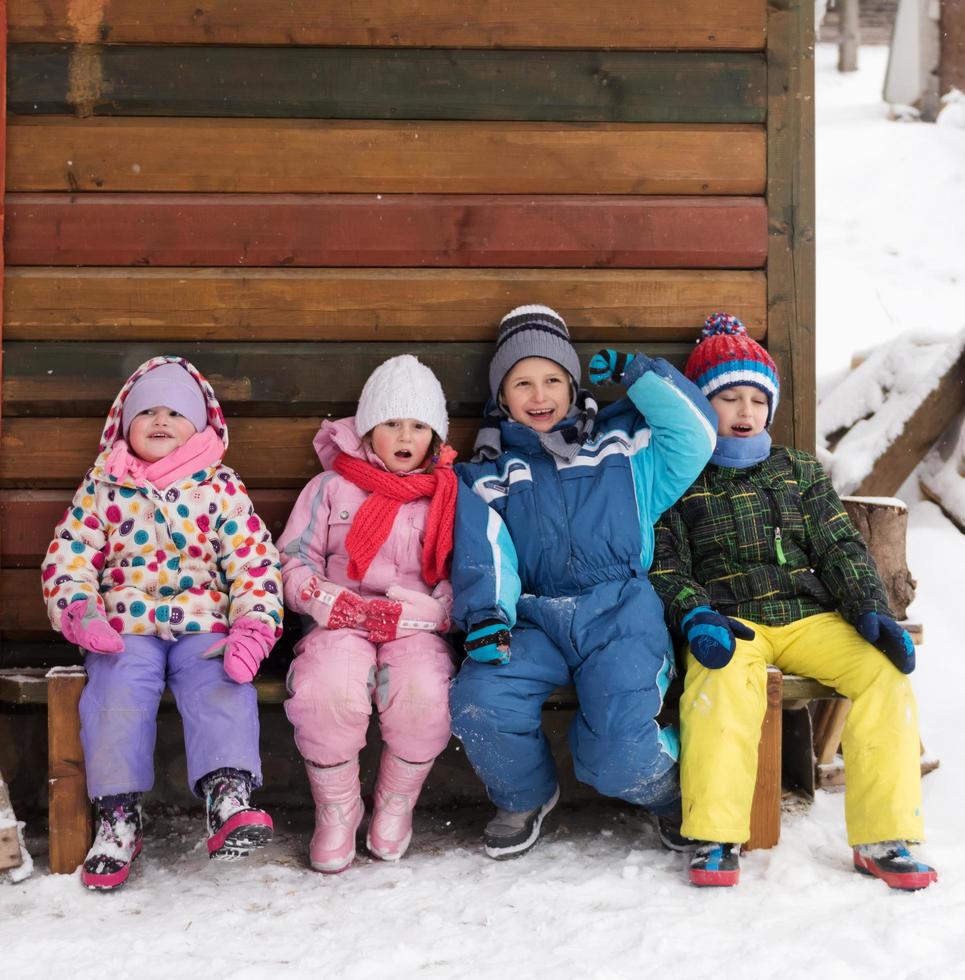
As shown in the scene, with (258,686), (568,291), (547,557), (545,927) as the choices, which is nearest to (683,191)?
(568,291)

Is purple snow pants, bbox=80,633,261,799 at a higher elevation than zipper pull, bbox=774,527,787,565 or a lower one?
lower

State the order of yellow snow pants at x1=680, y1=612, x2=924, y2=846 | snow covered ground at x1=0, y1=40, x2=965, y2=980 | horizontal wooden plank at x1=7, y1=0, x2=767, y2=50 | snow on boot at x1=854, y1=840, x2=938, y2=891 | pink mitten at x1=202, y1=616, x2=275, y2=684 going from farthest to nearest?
horizontal wooden plank at x1=7, y1=0, x2=767, y2=50 < pink mitten at x1=202, y1=616, x2=275, y2=684 < yellow snow pants at x1=680, y1=612, x2=924, y2=846 < snow on boot at x1=854, y1=840, x2=938, y2=891 < snow covered ground at x1=0, y1=40, x2=965, y2=980

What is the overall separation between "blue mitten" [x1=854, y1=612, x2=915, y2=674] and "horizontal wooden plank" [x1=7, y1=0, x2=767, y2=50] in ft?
6.19

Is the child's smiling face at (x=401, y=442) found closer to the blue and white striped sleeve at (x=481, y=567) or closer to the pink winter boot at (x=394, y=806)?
the blue and white striped sleeve at (x=481, y=567)

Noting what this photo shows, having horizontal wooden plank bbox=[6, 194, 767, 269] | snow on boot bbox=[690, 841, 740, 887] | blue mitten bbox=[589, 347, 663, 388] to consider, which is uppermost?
horizontal wooden plank bbox=[6, 194, 767, 269]

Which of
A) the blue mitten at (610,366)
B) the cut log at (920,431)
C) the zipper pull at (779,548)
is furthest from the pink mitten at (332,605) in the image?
the cut log at (920,431)

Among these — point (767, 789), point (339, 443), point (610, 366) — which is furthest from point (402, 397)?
point (767, 789)

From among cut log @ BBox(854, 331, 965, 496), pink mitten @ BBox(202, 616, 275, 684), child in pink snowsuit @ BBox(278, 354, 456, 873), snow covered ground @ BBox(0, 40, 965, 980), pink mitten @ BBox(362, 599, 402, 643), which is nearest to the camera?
snow covered ground @ BBox(0, 40, 965, 980)

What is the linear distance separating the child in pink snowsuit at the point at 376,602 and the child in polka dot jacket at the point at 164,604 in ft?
0.45

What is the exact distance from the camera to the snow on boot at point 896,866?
2.87 m

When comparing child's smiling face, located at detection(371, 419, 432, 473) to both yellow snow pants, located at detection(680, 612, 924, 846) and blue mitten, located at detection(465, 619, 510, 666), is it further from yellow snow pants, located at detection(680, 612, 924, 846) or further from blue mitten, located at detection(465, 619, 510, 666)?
yellow snow pants, located at detection(680, 612, 924, 846)

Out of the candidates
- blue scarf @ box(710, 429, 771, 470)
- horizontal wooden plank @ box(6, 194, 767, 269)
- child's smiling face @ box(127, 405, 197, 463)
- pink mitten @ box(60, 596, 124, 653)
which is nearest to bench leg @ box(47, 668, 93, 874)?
pink mitten @ box(60, 596, 124, 653)

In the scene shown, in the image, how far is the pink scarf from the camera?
Result: 11.2ft

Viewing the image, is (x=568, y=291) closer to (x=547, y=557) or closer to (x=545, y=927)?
(x=547, y=557)
